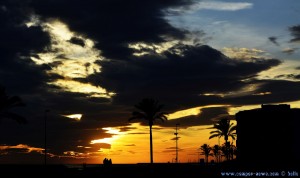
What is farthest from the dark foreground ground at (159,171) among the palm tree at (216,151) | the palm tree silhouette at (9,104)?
the palm tree at (216,151)

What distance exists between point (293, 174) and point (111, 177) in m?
21.9

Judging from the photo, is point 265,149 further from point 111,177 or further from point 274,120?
point 111,177

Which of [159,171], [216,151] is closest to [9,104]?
[159,171]

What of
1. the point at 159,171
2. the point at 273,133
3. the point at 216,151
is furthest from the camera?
the point at 216,151

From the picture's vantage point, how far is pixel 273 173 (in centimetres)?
5684

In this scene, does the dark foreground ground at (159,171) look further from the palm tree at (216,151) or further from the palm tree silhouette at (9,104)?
→ the palm tree at (216,151)

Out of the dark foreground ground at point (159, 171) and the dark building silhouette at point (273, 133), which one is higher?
the dark building silhouette at point (273, 133)

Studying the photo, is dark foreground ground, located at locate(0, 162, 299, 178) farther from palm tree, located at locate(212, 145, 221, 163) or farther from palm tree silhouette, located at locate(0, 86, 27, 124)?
palm tree, located at locate(212, 145, 221, 163)

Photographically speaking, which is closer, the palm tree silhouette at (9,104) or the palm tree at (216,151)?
the palm tree silhouette at (9,104)

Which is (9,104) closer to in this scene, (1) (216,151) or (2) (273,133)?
(2) (273,133)

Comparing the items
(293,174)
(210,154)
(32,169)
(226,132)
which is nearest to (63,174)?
(32,169)

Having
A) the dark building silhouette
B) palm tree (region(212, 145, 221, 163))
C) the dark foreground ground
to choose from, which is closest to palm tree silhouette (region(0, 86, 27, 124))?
the dark foreground ground

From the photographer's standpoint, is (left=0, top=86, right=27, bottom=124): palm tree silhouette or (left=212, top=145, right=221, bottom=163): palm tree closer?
(left=0, top=86, right=27, bottom=124): palm tree silhouette

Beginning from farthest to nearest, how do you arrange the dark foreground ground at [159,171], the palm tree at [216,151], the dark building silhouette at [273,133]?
1. the palm tree at [216,151]
2. the dark building silhouette at [273,133]
3. the dark foreground ground at [159,171]
